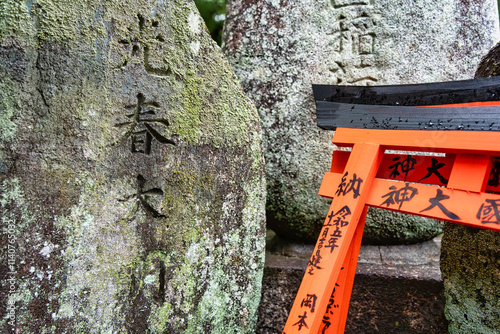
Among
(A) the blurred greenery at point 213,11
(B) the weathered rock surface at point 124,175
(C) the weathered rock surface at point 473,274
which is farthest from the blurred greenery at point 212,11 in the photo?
(C) the weathered rock surface at point 473,274

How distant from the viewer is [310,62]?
6.75ft

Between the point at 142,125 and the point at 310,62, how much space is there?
1098 mm

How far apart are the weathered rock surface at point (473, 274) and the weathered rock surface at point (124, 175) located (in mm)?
824

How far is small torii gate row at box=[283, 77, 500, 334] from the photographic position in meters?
1.12

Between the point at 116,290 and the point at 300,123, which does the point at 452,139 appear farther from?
the point at 116,290

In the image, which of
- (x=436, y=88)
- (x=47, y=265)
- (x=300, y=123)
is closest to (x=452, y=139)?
(x=436, y=88)

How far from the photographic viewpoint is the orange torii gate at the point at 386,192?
1113 millimetres

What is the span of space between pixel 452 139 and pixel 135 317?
4.13ft

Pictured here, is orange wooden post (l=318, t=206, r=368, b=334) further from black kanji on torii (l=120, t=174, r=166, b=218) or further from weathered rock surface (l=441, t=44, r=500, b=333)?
black kanji on torii (l=120, t=174, r=166, b=218)

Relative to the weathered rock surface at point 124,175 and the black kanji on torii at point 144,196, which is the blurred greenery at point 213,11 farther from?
the black kanji on torii at point 144,196

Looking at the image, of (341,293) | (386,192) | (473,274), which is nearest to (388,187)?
(386,192)

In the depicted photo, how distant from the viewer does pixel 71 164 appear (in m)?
1.25

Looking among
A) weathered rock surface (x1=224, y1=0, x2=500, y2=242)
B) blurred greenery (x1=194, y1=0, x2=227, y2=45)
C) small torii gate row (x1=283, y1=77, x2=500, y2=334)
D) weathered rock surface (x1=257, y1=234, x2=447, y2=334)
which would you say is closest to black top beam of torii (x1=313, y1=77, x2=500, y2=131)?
small torii gate row (x1=283, y1=77, x2=500, y2=334)

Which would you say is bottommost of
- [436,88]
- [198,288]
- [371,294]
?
[371,294]
